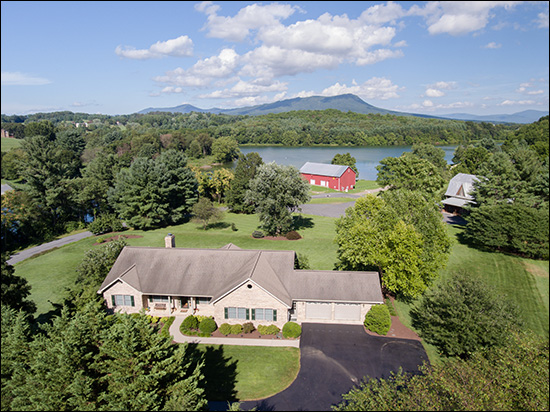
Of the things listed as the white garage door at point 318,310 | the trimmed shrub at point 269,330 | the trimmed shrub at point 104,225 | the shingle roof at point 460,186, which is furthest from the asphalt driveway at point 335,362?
the trimmed shrub at point 104,225

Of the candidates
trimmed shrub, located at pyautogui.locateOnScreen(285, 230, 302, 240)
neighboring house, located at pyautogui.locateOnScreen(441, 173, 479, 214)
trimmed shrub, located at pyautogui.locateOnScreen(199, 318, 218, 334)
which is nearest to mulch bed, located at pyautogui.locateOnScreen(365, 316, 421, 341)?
trimmed shrub, located at pyautogui.locateOnScreen(199, 318, 218, 334)

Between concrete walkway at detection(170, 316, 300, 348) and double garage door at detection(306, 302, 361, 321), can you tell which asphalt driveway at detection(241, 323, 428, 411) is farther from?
concrete walkway at detection(170, 316, 300, 348)

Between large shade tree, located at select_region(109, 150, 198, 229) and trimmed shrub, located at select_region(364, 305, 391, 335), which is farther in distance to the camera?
large shade tree, located at select_region(109, 150, 198, 229)

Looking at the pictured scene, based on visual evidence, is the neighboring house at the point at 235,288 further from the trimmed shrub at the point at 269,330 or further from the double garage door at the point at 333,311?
the trimmed shrub at the point at 269,330

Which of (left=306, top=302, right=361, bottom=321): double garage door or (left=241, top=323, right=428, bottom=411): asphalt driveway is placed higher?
(left=306, top=302, right=361, bottom=321): double garage door

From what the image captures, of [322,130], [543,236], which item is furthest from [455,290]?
[322,130]

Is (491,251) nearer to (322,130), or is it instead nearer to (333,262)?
(333,262)
